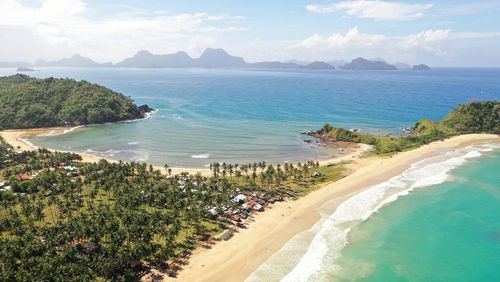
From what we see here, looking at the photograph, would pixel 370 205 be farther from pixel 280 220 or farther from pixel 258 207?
pixel 258 207

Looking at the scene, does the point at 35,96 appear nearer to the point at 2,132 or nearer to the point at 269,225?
the point at 2,132

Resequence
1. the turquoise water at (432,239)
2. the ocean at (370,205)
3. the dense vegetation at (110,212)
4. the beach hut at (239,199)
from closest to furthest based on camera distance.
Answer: the dense vegetation at (110,212) → the turquoise water at (432,239) → the ocean at (370,205) → the beach hut at (239,199)

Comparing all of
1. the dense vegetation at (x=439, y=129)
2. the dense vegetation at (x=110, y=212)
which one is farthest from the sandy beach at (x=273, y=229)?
the dense vegetation at (x=439, y=129)

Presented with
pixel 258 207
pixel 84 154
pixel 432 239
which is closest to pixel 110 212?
pixel 258 207

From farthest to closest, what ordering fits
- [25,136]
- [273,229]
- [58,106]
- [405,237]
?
[58,106]
[25,136]
[273,229]
[405,237]

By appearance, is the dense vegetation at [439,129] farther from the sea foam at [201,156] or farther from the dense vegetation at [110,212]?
the sea foam at [201,156]

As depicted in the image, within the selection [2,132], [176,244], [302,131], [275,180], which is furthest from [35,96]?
[176,244]
